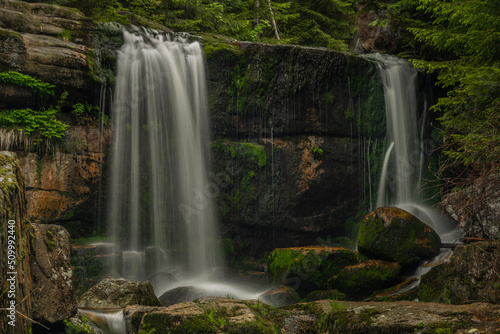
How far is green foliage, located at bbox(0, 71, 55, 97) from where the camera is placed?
27.2 ft

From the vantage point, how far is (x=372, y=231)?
8102 millimetres

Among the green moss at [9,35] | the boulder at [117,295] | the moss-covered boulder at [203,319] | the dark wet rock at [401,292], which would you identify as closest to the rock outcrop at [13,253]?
the moss-covered boulder at [203,319]

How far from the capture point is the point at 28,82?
8.48 meters

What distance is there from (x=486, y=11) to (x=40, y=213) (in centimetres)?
1054

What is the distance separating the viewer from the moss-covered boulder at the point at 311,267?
7.79 meters

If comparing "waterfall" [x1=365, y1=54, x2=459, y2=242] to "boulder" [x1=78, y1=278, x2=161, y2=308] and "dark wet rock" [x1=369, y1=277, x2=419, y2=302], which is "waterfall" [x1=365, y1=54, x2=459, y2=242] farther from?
"boulder" [x1=78, y1=278, x2=161, y2=308]

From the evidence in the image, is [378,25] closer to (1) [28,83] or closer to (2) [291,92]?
(2) [291,92]

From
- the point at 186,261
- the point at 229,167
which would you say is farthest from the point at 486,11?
the point at 186,261

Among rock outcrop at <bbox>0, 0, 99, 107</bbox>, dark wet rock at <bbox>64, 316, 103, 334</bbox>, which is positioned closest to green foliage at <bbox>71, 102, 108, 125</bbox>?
rock outcrop at <bbox>0, 0, 99, 107</bbox>

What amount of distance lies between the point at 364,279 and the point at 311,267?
1090 millimetres

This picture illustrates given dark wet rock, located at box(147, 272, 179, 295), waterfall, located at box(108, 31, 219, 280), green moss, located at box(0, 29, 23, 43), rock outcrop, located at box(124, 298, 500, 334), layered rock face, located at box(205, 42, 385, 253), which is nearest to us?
rock outcrop, located at box(124, 298, 500, 334)

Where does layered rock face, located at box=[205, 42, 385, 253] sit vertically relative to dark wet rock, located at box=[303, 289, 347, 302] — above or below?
above

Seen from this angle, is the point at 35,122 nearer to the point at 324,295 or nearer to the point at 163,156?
the point at 163,156

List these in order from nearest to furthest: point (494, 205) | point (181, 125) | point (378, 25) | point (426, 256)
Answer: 1. point (494, 205)
2. point (426, 256)
3. point (181, 125)
4. point (378, 25)
